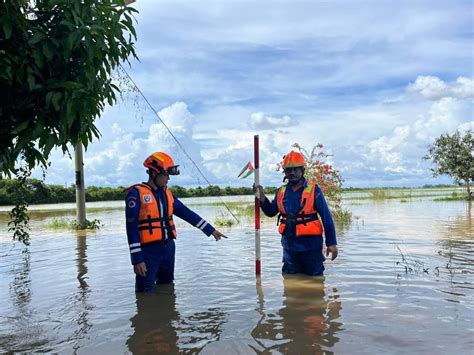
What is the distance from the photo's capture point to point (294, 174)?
21.5 ft

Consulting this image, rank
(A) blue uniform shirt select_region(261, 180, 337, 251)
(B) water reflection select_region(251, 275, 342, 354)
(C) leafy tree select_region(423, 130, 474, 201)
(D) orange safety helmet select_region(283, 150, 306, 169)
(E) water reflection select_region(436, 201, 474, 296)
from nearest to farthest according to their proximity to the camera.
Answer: (B) water reflection select_region(251, 275, 342, 354) → (A) blue uniform shirt select_region(261, 180, 337, 251) → (D) orange safety helmet select_region(283, 150, 306, 169) → (E) water reflection select_region(436, 201, 474, 296) → (C) leafy tree select_region(423, 130, 474, 201)

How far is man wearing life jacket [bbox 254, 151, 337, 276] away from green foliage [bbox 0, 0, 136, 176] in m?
3.40

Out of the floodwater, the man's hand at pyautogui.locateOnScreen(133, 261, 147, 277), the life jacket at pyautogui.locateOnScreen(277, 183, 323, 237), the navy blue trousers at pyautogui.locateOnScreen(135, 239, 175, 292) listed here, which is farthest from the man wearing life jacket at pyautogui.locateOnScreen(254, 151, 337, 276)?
the man's hand at pyautogui.locateOnScreen(133, 261, 147, 277)

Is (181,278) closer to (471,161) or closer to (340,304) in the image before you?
(340,304)

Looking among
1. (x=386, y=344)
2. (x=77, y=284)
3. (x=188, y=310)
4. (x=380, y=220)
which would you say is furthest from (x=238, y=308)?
(x=380, y=220)

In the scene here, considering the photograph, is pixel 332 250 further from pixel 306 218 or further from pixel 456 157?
pixel 456 157

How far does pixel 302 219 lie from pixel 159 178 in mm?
2106

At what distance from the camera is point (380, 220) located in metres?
15.9

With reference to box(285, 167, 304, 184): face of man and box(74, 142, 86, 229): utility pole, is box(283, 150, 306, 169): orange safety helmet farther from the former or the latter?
box(74, 142, 86, 229): utility pole

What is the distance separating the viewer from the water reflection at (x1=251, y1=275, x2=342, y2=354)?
4227 millimetres

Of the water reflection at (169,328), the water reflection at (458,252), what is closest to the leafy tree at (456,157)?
the water reflection at (458,252)

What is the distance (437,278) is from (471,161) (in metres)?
26.5

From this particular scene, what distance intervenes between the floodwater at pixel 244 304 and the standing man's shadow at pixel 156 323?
0.01 meters

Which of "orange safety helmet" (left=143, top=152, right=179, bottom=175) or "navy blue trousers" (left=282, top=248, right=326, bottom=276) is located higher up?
"orange safety helmet" (left=143, top=152, right=179, bottom=175)
